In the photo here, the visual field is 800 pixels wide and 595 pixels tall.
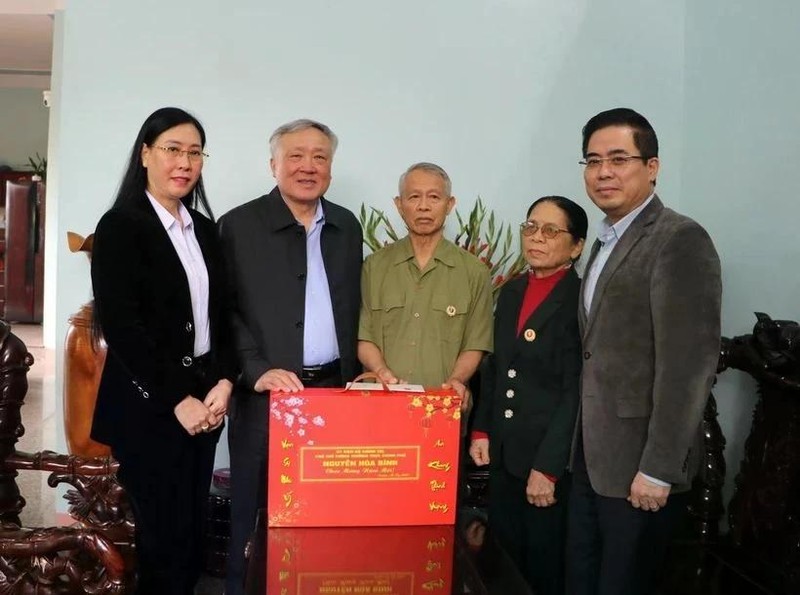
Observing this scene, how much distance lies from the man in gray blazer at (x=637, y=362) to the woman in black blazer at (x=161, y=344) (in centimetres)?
90

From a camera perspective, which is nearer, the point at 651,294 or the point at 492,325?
the point at 651,294

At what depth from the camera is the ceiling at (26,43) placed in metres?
5.95

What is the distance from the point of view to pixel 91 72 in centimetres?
303

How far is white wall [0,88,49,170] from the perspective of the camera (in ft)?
35.0

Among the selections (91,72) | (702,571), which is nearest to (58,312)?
(91,72)

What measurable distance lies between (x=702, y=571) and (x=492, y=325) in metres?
1.15

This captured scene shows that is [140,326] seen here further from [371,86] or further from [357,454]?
[371,86]

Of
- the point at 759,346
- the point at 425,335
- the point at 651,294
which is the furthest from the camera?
the point at 759,346

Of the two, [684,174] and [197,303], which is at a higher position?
[684,174]

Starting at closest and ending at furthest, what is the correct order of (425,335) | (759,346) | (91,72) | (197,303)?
(197,303)
(425,335)
(759,346)
(91,72)

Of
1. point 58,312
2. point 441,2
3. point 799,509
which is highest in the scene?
point 441,2

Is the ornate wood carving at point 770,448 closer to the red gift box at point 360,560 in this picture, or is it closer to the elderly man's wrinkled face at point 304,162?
the red gift box at point 360,560

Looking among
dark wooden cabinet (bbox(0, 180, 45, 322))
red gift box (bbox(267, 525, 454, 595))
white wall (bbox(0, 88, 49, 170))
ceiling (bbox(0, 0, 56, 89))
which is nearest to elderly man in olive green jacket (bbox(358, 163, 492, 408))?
red gift box (bbox(267, 525, 454, 595))

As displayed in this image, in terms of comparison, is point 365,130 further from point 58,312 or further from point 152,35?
point 58,312
